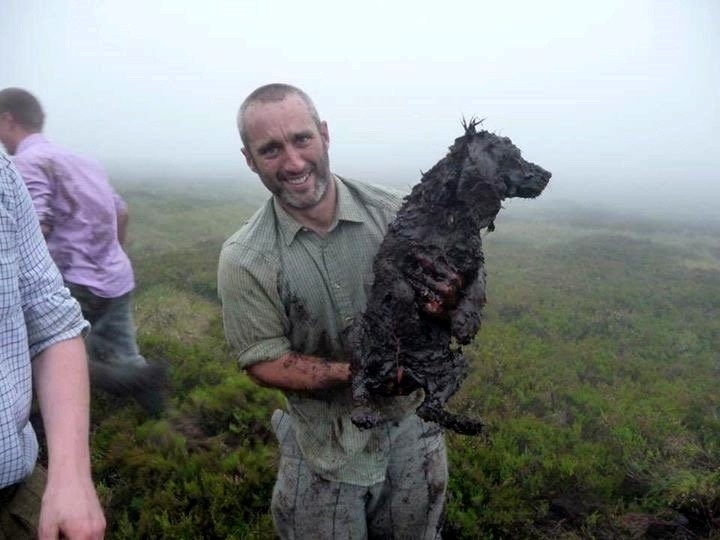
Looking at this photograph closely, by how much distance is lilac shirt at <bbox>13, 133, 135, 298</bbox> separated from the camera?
5.39 metres

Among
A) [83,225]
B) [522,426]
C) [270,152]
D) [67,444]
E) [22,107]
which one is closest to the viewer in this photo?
[67,444]

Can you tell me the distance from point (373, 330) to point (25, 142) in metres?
4.56

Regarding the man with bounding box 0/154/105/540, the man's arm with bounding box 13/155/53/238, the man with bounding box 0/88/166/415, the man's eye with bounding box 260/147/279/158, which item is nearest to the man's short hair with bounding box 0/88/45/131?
the man with bounding box 0/88/166/415

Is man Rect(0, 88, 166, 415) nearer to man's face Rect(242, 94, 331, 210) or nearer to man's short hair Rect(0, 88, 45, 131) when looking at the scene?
man's short hair Rect(0, 88, 45, 131)

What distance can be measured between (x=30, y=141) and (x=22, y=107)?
347mm

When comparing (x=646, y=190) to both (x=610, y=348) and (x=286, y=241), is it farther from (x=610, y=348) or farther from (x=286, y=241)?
(x=286, y=241)

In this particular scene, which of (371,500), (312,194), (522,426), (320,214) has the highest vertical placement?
(312,194)

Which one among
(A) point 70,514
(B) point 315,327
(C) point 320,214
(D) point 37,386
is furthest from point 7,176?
(B) point 315,327

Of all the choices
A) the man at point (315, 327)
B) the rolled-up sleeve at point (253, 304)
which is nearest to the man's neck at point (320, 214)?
the man at point (315, 327)

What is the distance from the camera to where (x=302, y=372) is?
10.5ft

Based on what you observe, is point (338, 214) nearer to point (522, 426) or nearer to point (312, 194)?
point (312, 194)

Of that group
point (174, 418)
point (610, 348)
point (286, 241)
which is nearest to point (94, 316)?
point (174, 418)

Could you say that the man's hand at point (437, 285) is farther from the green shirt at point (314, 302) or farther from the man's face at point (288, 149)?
the man's face at point (288, 149)

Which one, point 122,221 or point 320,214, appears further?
point 122,221
